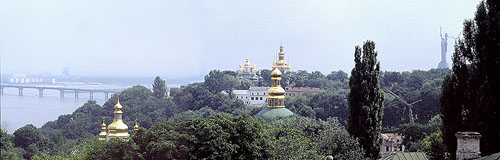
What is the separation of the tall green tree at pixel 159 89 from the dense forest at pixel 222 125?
68 millimetres

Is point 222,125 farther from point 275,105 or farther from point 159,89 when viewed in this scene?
point 159,89

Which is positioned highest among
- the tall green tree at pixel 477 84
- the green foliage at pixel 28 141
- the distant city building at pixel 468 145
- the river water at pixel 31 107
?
the tall green tree at pixel 477 84

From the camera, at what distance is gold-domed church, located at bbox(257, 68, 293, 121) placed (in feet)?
120

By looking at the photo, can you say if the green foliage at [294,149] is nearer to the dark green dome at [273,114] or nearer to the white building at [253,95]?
the dark green dome at [273,114]

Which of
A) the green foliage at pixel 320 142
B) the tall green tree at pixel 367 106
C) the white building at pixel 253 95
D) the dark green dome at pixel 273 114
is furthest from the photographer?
the white building at pixel 253 95

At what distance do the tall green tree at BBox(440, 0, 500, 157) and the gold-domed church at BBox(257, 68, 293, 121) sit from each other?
2024 cm

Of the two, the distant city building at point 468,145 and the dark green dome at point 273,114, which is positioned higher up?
the distant city building at point 468,145

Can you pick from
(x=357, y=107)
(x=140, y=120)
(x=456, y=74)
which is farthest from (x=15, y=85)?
(x=456, y=74)

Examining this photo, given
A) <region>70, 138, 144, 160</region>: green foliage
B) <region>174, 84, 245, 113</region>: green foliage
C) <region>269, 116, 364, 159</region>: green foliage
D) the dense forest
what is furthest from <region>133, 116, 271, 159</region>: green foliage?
<region>174, 84, 245, 113</region>: green foliage

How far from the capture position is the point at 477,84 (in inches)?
596

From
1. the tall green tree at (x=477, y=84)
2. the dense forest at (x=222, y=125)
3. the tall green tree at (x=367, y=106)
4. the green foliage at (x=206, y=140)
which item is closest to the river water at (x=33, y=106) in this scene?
the dense forest at (x=222, y=125)

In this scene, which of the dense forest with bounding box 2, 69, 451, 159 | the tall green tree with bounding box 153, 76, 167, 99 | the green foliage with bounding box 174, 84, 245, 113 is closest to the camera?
the dense forest with bounding box 2, 69, 451, 159

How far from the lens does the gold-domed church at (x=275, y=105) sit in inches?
1437

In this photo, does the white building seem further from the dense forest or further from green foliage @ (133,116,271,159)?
green foliage @ (133,116,271,159)
